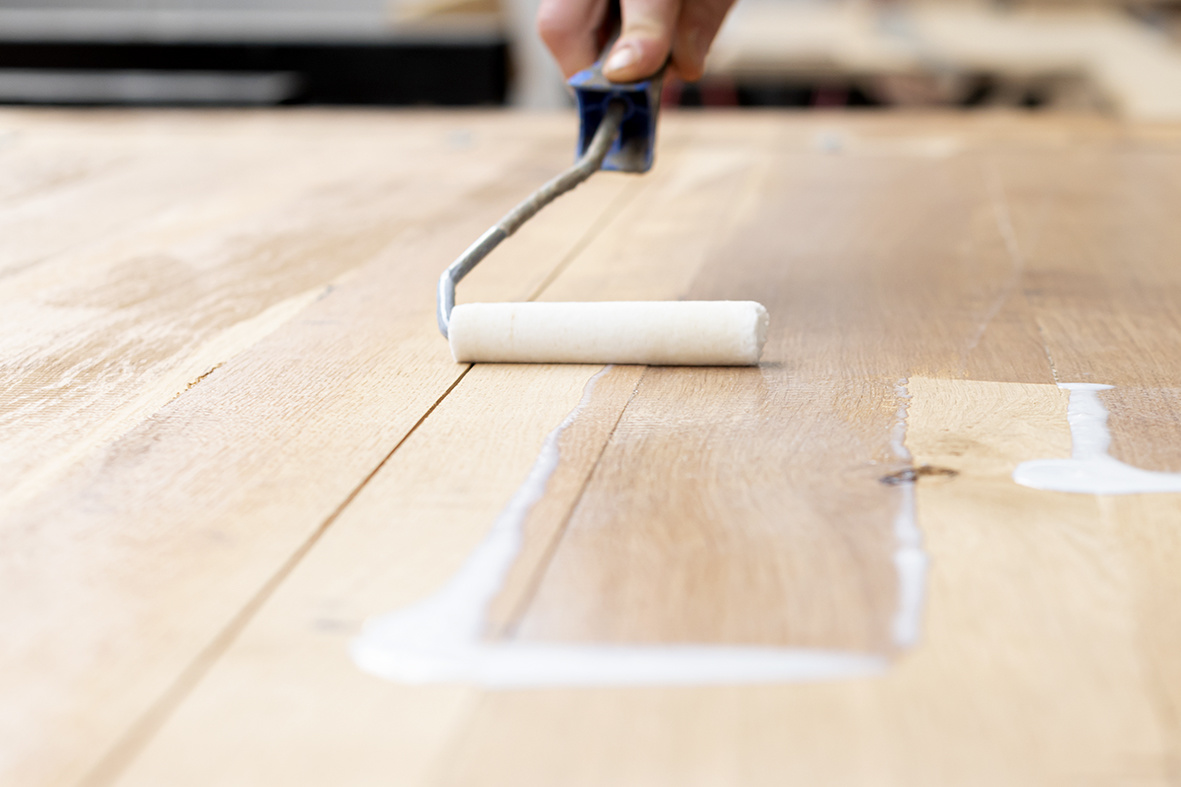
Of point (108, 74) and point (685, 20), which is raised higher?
point (685, 20)

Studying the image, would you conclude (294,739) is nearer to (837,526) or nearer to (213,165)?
(837,526)

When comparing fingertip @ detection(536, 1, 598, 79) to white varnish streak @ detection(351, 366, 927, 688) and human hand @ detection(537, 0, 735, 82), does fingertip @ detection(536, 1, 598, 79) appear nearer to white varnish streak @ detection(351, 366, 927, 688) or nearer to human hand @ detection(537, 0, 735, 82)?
human hand @ detection(537, 0, 735, 82)

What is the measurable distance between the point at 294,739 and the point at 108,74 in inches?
145

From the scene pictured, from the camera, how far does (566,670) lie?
430 mm

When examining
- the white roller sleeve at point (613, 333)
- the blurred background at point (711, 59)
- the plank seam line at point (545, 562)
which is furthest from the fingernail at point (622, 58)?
the blurred background at point (711, 59)

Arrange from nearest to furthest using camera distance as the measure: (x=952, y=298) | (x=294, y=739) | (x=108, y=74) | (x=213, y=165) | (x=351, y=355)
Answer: (x=294, y=739) < (x=351, y=355) < (x=952, y=298) < (x=213, y=165) < (x=108, y=74)

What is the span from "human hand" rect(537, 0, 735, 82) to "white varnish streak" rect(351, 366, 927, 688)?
616mm

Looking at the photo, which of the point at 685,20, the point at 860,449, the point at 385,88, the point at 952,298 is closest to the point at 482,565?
the point at 860,449

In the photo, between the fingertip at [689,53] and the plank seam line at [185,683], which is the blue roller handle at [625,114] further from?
the plank seam line at [185,683]

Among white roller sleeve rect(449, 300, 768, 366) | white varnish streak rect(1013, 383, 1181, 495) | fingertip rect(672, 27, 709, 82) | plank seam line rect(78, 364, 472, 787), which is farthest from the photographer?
fingertip rect(672, 27, 709, 82)

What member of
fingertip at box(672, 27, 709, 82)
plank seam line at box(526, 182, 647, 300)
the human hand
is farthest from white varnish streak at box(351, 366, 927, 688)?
fingertip at box(672, 27, 709, 82)

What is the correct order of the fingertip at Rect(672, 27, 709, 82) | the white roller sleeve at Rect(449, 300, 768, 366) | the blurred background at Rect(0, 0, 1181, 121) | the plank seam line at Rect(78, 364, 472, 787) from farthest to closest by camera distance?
1. the blurred background at Rect(0, 0, 1181, 121)
2. the fingertip at Rect(672, 27, 709, 82)
3. the white roller sleeve at Rect(449, 300, 768, 366)
4. the plank seam line at Rect(78, 364, 472, 787)

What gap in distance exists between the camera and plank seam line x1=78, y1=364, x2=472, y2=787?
1.25 ft

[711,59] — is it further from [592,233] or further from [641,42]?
[641,42]
